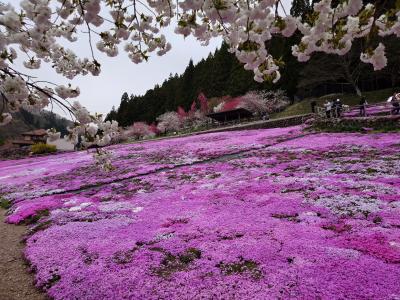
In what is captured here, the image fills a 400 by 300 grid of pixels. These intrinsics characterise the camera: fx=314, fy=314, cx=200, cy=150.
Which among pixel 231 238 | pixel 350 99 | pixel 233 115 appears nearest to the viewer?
pixel 231 238

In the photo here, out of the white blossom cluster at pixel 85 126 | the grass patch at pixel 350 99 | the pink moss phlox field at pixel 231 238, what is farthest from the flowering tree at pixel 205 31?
the grass patch at pixel 350 99

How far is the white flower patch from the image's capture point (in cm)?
801

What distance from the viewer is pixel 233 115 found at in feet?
211

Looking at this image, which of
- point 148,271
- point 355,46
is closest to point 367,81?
point 355,46

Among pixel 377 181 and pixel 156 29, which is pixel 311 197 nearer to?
pixel 377 181

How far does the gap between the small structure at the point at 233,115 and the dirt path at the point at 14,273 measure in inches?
2150

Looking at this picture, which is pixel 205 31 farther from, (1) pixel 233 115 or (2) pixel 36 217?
(1) pixel 233 115

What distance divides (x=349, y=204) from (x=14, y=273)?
836 cm

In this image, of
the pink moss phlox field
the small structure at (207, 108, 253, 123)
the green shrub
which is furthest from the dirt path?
the small structure at (207, 108, 253, 123)

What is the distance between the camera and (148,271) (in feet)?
19.5

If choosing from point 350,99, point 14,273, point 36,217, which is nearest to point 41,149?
point 36,217

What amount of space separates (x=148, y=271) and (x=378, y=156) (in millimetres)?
13231

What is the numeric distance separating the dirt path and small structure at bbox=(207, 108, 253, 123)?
179 feet

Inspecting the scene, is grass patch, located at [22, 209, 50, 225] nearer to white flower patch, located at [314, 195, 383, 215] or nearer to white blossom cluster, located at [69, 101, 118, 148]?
white blossom cluster, located at [69, 101, 118, 148]
